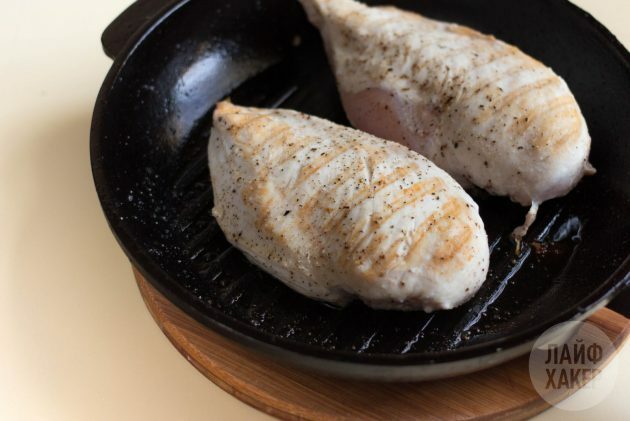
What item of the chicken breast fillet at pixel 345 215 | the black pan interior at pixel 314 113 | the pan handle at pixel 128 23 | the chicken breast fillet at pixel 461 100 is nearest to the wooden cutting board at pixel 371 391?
the black pan interior at pixel 314 113

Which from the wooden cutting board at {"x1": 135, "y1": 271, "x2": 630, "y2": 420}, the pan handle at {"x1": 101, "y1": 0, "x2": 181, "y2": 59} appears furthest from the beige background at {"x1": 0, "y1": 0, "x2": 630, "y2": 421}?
the pan handle at {"x1": 101, "y1": 0, "x2": 181, "y2": 59}

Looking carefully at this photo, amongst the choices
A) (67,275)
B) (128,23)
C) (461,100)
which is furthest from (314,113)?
(67,275)

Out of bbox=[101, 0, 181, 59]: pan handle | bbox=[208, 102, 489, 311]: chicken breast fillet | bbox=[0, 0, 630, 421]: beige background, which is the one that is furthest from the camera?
bbox=[101, 0, 181, 59]: pan handle

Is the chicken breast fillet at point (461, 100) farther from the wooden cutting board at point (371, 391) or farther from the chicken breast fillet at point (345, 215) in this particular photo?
the wooden cutting board at point (371, 391)

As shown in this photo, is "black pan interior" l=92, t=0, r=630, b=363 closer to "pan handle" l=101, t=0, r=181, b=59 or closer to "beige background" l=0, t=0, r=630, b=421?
"pan handle" l=101, t=0, r=181, b=59

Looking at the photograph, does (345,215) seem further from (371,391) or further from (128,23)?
(128,23)

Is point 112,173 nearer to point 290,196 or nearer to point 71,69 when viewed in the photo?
point 290,196
